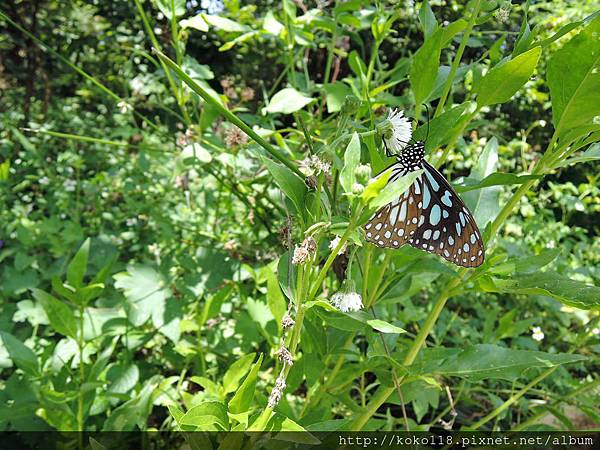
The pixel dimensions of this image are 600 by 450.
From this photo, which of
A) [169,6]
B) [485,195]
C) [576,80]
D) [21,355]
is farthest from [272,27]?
[21,355]

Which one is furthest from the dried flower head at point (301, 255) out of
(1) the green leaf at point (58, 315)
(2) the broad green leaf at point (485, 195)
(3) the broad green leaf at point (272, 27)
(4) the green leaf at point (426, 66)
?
(3) the broad green leaf at point (272, 27)

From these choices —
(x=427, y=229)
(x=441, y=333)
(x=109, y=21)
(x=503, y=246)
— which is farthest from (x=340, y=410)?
(x=109, y=21)

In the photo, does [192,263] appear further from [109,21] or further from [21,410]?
[109,21]

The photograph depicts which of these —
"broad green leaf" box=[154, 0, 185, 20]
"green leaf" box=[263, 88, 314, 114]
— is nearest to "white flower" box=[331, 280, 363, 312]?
"green leaf" box=[263, 88, 314, 114]

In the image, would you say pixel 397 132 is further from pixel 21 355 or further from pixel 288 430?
pixel 21 355

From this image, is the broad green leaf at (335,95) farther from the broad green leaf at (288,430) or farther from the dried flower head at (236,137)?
the broad green leaf at (288,430)

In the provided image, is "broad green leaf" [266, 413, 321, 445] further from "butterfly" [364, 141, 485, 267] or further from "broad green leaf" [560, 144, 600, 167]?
"broad green leaf" [560, 144, 600, 167]
